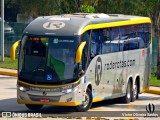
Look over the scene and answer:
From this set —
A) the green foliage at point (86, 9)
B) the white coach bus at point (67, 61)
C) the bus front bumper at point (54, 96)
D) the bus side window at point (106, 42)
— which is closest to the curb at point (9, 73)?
the green foliage at point (86, 9)

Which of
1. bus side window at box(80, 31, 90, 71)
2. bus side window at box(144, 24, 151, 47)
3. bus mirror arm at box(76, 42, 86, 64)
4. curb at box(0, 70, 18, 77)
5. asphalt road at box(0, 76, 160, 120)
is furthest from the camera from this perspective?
curb at box(0, 70, 18, 77)

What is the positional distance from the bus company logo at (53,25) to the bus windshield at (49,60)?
0.38 meters

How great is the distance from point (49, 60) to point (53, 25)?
1146mm

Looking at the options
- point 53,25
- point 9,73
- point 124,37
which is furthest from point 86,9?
point 53,25

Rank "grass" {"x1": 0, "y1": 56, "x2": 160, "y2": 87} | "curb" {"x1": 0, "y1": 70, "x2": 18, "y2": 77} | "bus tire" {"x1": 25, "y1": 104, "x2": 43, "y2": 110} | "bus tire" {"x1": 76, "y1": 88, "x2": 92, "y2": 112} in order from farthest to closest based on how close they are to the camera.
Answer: "curb" {"x1": 0, "y1": 70, "x2": 18, "y2": 77}, "grass" {"x1": 0, "y1": 56, "x2": 160, "y2": 87}, "bus tire" {"x1": 25, "y1": 104, "x2": 43, "y2": 110}, "bus tire" {"x1": 76, "y1": 88, "x2": 92, "y2": 112}

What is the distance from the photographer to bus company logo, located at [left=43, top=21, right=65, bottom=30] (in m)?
20.7

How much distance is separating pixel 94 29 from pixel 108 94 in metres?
2.50

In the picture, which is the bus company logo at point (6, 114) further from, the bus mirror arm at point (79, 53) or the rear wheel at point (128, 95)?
the rear wheel at point (128, 95)

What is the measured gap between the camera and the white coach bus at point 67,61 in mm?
20194

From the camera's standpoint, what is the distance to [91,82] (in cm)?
2123

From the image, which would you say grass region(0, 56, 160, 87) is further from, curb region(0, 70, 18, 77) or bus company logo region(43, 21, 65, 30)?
bus company logo region(43, 21, 65, 30)

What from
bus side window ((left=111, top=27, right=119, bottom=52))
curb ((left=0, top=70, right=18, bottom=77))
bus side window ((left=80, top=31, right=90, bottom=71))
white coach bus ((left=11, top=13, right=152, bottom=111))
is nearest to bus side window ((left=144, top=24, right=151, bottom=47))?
bus side window ((left=111, top=27, right=119, bottom=52))

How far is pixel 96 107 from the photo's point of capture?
897 inches

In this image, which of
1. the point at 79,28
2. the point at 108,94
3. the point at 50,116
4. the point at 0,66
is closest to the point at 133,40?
the point at 108,94
